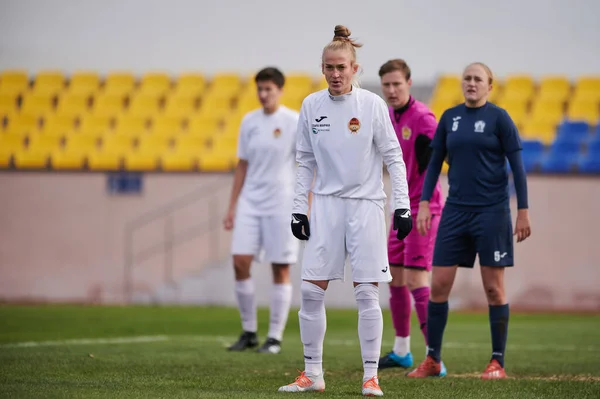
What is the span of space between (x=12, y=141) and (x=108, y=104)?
243 cm

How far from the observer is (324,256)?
6215 millimetres

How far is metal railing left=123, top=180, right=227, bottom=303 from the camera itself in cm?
1755

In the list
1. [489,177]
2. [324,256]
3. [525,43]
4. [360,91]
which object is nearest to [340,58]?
[360,91]

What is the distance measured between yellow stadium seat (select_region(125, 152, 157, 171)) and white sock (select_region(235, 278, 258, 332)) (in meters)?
8.47

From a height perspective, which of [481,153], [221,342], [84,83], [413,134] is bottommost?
[221,342]

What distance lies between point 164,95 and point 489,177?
15.6 m

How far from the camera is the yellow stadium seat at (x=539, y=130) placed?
19.2m

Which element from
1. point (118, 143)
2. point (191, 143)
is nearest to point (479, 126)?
point (191, 143)

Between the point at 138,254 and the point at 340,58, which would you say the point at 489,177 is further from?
the point at 138,254

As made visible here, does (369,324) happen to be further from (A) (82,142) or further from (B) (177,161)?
(A) (82,142)

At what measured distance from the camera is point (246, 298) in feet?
31.5

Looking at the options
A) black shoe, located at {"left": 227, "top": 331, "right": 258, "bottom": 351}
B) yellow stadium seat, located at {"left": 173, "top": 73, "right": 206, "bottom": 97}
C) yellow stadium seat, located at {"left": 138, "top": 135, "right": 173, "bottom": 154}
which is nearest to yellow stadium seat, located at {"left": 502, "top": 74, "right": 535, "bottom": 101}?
yellow stadium seat, located at {"left": 173, "top": 73, "right": 206, "bottom": 97}

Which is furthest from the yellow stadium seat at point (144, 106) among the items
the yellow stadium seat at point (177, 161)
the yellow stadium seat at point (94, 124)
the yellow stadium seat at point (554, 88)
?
the yellow stadium seat at point (554, 88)

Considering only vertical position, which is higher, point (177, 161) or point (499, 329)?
point (177, 161)
